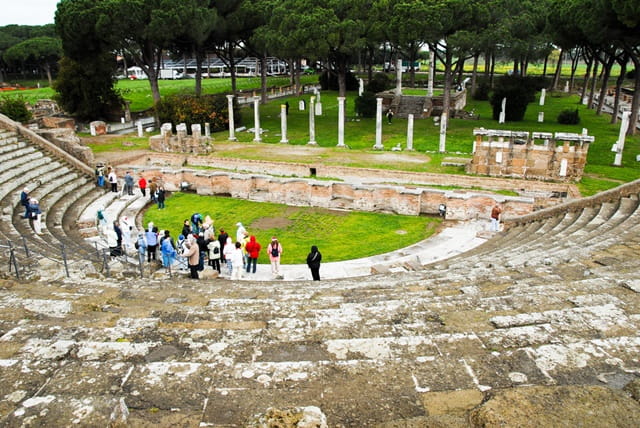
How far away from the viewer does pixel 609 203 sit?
15.7 meters

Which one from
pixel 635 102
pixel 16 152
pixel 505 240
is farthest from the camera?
pixel 635 102

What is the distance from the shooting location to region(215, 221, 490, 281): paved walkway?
13.4 metres

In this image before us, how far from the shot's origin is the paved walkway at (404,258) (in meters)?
→ 13.4

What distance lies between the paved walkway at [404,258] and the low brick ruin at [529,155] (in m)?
4.62

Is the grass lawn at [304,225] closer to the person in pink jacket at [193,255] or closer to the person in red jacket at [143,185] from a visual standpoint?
the person in red jacket at [143,185]

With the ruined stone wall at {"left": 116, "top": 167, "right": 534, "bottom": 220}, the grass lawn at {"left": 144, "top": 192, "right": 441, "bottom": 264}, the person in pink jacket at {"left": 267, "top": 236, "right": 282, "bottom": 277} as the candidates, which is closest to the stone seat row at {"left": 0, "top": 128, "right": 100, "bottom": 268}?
the ruined stone wall at {"left": 116, "top": 167, "right": 534, "bottom": 220}

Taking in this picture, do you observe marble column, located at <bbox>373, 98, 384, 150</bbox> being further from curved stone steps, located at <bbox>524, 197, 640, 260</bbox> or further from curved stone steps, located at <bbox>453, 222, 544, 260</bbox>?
curved stone steps, located at <bbox>524, 197, 640, 260</bbox>

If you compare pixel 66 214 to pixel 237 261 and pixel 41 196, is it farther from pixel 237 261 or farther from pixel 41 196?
pixel 237 261

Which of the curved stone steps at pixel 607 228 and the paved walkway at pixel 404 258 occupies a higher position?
the curved stone steps at pixel 607 228

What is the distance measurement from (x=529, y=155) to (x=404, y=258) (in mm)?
9840

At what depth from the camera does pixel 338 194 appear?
2011 cm

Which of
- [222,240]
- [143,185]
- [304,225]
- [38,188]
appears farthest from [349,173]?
[38,188]

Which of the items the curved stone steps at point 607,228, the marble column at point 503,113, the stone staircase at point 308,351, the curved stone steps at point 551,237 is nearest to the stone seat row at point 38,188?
the stone staircase at point 308,351

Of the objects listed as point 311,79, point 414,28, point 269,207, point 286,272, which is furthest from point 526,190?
point 311,79
